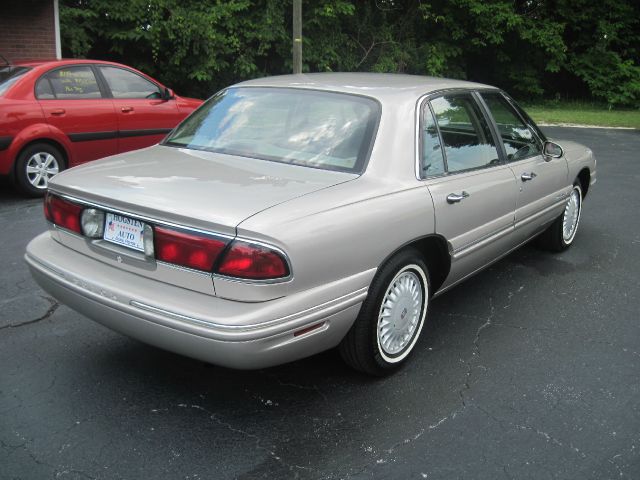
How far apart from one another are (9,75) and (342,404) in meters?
6.00

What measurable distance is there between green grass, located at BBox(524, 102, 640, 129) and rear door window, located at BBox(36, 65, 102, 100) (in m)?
12.6

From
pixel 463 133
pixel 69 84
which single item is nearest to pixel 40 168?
pixel 69 84

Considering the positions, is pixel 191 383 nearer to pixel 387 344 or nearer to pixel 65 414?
pixel 65 414

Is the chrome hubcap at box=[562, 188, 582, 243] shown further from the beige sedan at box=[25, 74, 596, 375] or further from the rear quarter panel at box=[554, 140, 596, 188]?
the beige sedan at box=[25, 74, 596, 375]

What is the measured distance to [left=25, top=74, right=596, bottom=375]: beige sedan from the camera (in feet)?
8.75

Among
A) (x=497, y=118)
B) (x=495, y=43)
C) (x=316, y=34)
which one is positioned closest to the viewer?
(x=497, y=118)

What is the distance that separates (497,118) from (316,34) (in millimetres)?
15205

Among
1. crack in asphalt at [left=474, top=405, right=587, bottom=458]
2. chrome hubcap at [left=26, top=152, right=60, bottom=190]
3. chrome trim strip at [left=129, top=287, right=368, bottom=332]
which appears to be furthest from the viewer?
chrome hubcap at [left=26, top=152, right=60, bottom=190]

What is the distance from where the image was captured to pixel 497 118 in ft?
14.5

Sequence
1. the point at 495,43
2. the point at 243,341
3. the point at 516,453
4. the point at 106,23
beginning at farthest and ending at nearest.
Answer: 1. the point at 495,43
2. the point at 106,23
3. the point at 516,453
4. the point at 243,341

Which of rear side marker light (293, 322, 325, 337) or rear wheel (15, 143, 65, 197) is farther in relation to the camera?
rear wheel (15, 143, 65, 197)

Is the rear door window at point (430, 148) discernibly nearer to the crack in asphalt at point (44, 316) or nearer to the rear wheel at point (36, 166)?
the crack in asphalt at point (44, 316)

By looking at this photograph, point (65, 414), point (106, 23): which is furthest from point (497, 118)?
point (106, 23)

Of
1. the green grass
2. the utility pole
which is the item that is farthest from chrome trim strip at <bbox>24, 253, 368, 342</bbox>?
the green grass
